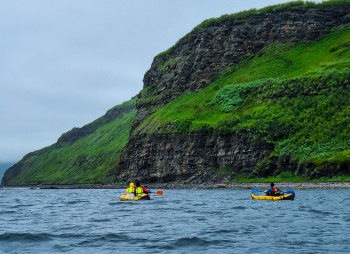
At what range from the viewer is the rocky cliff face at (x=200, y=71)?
122688 mm

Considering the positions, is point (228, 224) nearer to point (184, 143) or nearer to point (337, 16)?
point (184, 143)

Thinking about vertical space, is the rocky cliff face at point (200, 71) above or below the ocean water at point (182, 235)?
above

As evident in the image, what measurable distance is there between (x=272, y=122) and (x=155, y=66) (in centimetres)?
9732

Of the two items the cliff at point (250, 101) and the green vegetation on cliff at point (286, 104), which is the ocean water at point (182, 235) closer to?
the green vegetation on cliff at point (286, 104)

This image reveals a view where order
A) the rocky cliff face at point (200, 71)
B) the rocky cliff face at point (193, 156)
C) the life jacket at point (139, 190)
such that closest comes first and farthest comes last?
the life jacket at point (139, 190)
the rocky cliff face at point (193, 156)
the rocky cliff face at point (200, 71)

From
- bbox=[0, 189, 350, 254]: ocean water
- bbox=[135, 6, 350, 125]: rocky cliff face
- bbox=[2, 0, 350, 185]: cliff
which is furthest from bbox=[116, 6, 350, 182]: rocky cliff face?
bbox=[0, 189, 350, 254]: ocean water

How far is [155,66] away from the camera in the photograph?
19875cm

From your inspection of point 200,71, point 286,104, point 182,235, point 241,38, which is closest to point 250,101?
point 286,104

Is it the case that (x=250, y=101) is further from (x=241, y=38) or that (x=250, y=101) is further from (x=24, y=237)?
(x=24, y=237)

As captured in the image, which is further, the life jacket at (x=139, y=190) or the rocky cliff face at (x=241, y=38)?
the rocky cliff face at (x=241, y=38)

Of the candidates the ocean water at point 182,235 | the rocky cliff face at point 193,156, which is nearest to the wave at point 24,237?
the ocean water at point 182,235

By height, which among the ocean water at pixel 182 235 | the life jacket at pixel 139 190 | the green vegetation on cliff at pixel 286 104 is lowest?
the ocean water at pixel 182 235

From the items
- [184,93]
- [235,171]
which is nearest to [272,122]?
[235,171]

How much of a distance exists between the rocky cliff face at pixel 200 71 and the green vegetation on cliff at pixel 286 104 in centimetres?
415
